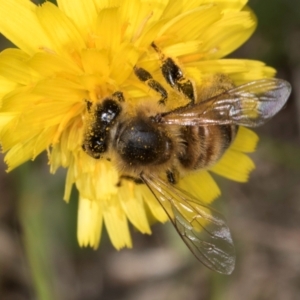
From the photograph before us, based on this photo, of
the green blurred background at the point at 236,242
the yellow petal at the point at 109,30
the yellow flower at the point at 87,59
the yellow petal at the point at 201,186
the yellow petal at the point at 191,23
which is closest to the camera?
the yellow petal at the point at 109,30

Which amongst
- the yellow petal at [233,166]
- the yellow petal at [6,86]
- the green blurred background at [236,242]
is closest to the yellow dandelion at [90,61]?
the yellow petal at [6,86]

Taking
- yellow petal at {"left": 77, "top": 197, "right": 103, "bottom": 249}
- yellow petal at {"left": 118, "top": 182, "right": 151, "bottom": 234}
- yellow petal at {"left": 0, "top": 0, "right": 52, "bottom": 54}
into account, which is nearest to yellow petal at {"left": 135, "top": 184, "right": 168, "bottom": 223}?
yellow petal at {"left": 118, "top": 182, "right": 151, "bottom": 234}

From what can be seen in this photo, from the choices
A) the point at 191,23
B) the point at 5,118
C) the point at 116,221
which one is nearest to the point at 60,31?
the point at 5,118

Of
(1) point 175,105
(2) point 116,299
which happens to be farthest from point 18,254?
(1) point 175,105

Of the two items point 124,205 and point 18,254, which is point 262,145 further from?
point 18,254

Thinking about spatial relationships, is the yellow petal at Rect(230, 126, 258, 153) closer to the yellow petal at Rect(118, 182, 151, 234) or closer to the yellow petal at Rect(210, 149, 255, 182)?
the yellow petal at Rect(210, 149, 255, 182)

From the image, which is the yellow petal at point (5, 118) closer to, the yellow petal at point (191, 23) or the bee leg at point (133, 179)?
the bee leg at point (133, 179)
